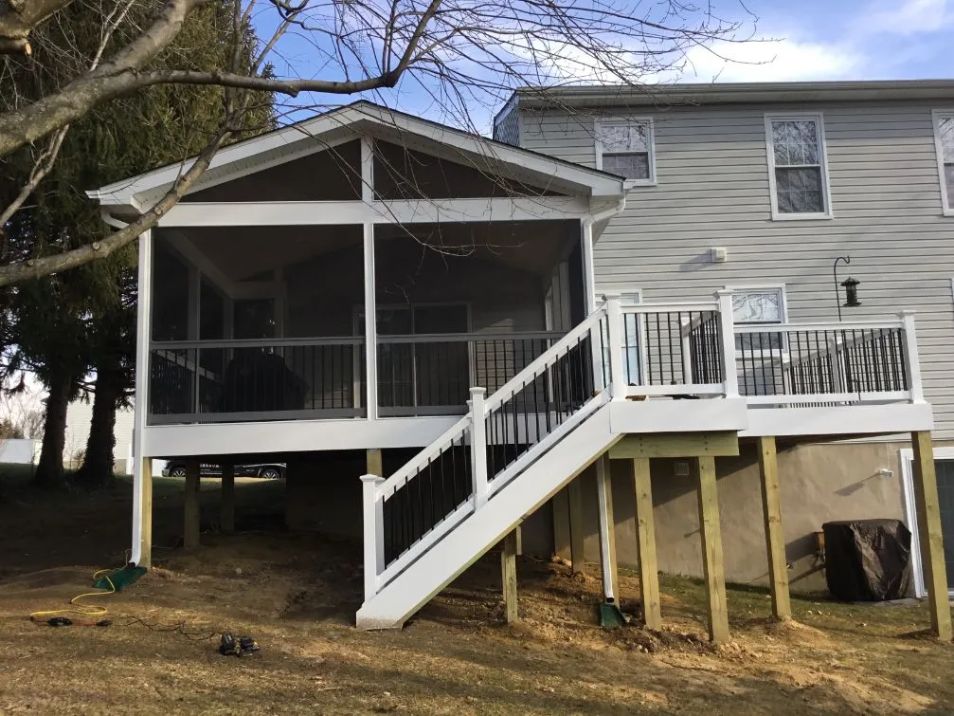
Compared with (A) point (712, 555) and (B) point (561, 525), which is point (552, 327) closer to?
(B) point (561, 525)

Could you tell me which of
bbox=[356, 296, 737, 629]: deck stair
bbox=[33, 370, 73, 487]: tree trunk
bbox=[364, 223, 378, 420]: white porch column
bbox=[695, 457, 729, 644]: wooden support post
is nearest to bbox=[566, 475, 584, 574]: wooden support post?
bbox=[356, 296, 737, 629]: deck stair

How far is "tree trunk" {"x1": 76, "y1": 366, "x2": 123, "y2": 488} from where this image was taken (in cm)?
1717

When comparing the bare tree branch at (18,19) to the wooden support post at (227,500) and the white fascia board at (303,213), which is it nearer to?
the white fascia board at (303,213)

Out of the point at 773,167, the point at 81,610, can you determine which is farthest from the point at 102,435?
the point at 773,167

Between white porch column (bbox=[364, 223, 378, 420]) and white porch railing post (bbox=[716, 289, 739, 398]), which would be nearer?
white porch railing post (bbox=[716, 289, 739, 398])

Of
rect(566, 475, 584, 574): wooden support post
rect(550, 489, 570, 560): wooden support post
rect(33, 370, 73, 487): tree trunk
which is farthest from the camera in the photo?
rect(33, 370, 73, 487): tree trunk

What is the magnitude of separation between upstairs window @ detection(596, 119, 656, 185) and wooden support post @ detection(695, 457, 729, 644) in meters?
5.89

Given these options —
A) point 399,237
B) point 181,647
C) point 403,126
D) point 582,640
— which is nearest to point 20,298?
point 399,237

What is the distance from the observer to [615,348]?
7.81 metres

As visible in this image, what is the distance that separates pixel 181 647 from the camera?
6.14m

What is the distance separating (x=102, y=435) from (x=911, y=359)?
17023 mm

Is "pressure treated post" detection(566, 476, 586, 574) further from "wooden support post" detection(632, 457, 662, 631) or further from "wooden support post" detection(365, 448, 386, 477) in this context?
"wooden support post" detection(365, 448, 386, 477)

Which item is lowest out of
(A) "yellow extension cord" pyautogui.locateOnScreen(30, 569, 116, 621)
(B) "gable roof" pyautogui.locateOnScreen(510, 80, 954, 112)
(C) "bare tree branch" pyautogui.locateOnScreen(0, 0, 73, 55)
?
(A) "yellow extension cord" pyautogui.locateOnScreen(30, 569, 116, 621)

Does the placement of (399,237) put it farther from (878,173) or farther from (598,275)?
(878,173)
